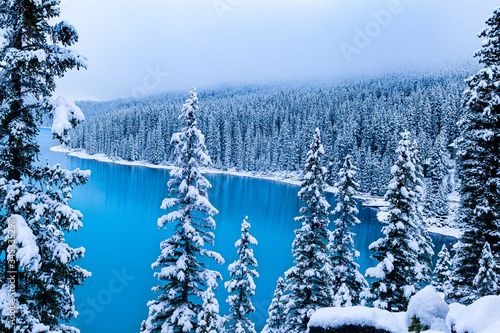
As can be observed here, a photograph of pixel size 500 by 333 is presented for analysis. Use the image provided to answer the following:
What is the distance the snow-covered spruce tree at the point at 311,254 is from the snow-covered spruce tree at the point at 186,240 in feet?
21.7

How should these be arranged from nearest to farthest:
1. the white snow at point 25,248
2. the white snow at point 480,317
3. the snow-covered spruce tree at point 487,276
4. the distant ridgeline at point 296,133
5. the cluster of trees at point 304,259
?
the white snow at point 480,317, the white snow at point 25,248, the snow-covered spruce tree at point 487,276, the cluster of trees at point 304,259, the distant ridgeline at point 296,133

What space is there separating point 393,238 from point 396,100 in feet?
527

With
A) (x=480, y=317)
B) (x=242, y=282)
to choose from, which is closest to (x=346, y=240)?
(x=242, y=282)

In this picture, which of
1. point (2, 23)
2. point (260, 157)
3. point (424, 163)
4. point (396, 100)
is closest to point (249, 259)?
point (2, 23)

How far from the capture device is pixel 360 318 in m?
7.00

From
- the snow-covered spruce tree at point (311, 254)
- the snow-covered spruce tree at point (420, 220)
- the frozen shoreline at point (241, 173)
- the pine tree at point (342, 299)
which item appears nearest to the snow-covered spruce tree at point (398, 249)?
the snow-covered spruce tree at point (420, 220)

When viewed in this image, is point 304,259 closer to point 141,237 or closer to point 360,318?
point 360,318

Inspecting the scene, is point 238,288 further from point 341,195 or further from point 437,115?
point 437,115

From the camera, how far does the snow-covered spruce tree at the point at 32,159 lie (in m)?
6.43

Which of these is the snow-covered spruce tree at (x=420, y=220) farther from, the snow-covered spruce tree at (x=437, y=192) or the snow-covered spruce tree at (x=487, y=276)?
the snow-covered spruce tree at (x=437, y=192)

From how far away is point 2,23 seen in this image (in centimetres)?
678

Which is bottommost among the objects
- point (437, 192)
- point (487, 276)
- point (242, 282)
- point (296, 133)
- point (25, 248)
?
point (437, 192)

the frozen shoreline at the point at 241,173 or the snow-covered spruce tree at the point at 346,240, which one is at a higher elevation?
the snow-covered spruce tree at the point at 346,240

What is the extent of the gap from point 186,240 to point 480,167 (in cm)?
1308
